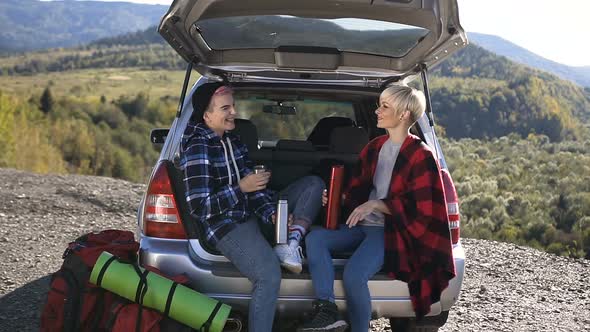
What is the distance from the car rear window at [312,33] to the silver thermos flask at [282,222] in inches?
37.4

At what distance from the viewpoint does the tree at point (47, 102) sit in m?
47.0

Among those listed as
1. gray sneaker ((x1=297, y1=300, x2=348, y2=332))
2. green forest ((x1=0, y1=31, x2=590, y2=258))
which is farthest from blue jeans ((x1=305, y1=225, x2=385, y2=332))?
green forest ((x1=0, y1=31, x2=590, y2=258))

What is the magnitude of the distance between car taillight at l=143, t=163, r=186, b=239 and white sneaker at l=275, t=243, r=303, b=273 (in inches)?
18.3

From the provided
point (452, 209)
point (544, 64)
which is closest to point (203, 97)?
point (452, 209)

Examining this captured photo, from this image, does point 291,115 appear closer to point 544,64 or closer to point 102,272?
point 102,272

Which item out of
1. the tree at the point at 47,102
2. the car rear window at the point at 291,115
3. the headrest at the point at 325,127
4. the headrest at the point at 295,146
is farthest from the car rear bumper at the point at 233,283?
the tree at the point at 47,102

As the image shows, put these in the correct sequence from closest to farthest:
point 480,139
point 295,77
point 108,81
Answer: point 295,77, point 480,139, point 108,81

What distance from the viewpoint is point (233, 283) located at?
3.21 metres

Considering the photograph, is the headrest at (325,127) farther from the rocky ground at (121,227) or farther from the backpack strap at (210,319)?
the backpack strap at (210,319)

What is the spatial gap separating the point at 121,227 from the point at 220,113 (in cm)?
513

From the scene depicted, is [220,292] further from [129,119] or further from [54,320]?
[129,119]

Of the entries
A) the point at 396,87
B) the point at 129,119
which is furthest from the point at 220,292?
the point at 129,119

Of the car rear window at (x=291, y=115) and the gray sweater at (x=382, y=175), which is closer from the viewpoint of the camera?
the gray sweater at (x=382, y=175)

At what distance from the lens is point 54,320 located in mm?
3455
